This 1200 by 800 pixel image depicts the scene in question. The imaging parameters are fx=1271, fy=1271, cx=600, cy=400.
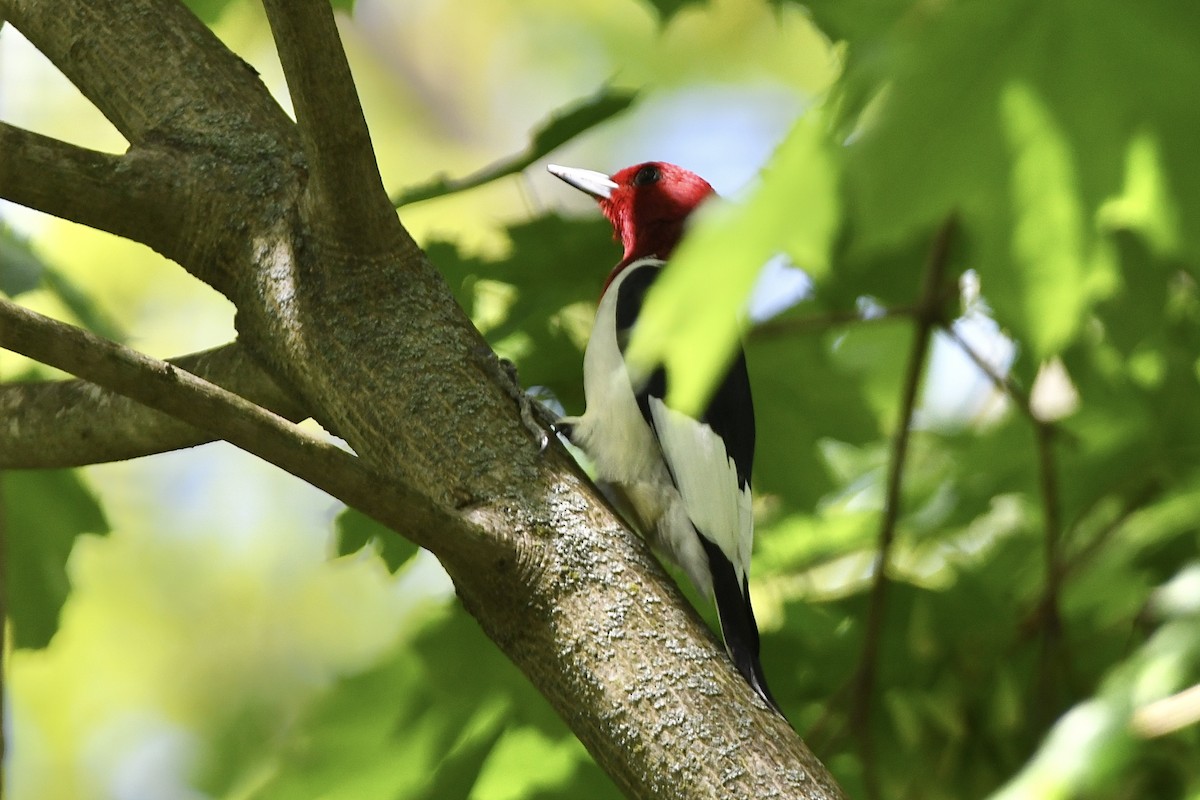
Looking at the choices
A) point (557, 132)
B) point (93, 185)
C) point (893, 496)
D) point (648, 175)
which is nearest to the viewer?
point (93, 185)

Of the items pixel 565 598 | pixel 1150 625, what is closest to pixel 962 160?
pixel 565 598

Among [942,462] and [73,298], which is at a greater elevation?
[73,298]

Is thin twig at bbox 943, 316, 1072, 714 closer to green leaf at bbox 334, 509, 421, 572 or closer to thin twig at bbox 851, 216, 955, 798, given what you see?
thin twig at bbox 851, 216, 955, 798

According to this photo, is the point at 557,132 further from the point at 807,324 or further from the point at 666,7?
the point at 807,324

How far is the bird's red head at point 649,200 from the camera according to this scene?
7.67 ft

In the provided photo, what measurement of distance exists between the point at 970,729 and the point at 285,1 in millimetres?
1290

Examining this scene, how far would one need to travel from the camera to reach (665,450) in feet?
6.22

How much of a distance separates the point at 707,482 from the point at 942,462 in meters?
0.70

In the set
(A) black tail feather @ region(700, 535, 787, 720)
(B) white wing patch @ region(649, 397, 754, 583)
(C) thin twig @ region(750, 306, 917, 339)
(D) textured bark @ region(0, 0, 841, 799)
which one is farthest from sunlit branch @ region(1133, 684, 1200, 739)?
(C) thin twig @ region(750, 306, 917, 339)

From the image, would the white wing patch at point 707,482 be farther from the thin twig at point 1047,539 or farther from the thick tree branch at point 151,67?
the thick tree branch at point 151,67

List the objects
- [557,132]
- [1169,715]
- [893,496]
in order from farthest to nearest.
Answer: [893,496], [557,132], [1169,715]

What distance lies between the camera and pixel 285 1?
1124mm

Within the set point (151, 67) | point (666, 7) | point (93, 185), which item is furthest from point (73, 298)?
point (666, 7)

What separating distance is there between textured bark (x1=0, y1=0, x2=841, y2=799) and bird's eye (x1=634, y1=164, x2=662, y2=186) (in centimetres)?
111
